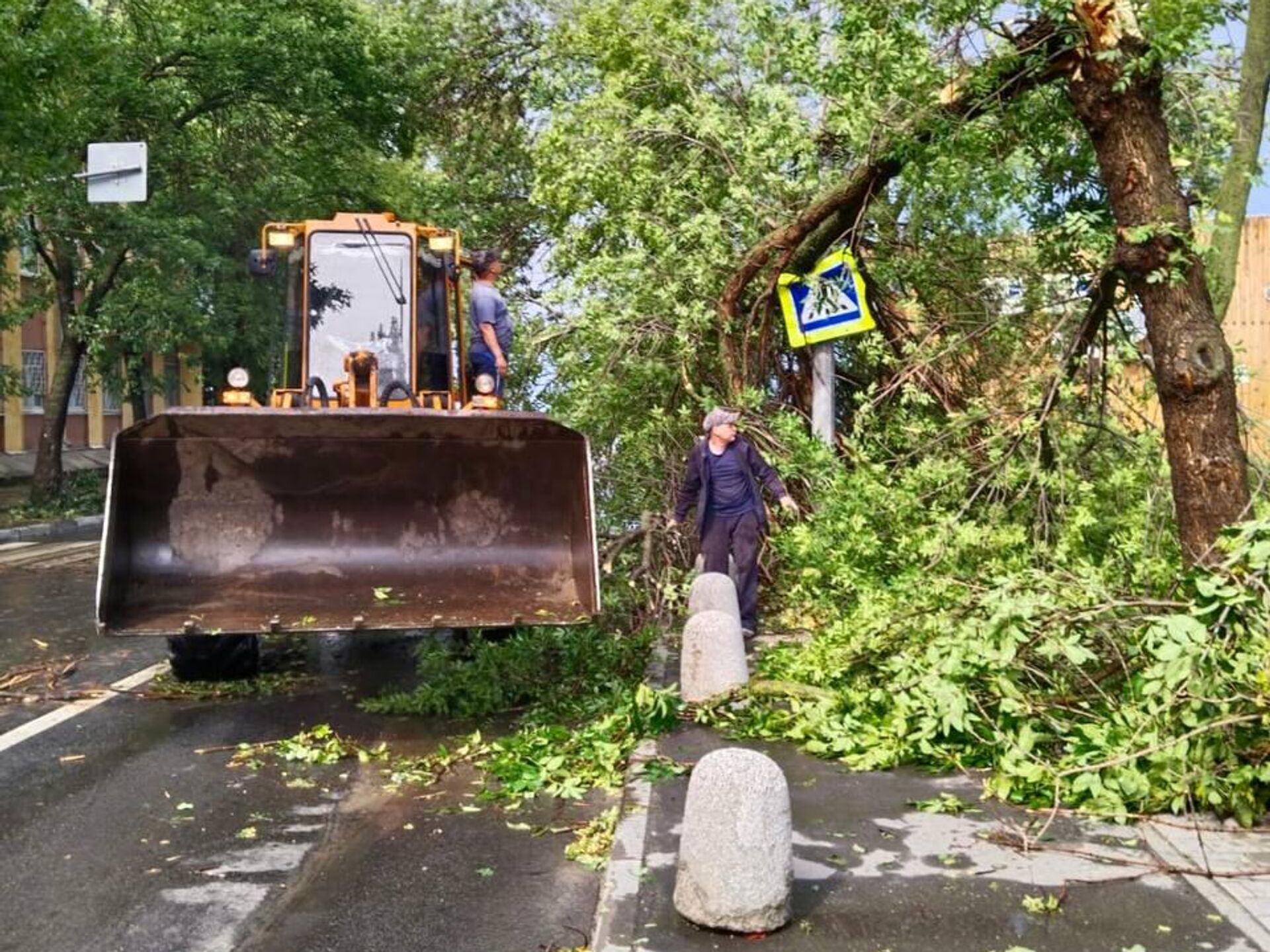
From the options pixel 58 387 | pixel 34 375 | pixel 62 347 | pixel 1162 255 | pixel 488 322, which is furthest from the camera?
pixel 34 375

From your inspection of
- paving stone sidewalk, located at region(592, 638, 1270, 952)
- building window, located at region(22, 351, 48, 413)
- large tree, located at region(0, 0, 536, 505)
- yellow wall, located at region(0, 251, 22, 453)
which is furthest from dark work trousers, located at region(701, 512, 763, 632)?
building window, located at region(22, 351, 48, 413)

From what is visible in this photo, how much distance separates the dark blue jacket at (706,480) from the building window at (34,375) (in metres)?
29.7

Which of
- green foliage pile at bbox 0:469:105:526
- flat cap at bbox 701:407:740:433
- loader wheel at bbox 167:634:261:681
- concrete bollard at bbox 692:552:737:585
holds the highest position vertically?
flat cap at bbox 701:407:740:433

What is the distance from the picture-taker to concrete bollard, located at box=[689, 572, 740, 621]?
29.8ft

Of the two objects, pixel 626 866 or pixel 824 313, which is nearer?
pixel 626 866

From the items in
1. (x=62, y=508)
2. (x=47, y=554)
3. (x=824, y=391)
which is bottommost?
(x=47, y=554)

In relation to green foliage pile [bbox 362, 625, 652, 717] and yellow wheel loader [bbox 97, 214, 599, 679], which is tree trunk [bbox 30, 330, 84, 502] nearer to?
yellow wheel loader [bbox 97, 214, 599, 679]

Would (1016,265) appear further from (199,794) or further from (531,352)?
→ (199,794)

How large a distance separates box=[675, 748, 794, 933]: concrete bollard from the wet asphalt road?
0.50 meters

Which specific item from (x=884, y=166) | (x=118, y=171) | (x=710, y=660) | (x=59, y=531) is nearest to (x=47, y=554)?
(x=118, y=171)

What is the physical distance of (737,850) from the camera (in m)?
4.73

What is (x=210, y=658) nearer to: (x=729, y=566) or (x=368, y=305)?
(x=368, y=305)

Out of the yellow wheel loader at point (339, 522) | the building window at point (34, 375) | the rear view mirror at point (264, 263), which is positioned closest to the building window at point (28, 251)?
the building window at point (34, 375)

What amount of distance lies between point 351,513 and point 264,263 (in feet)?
8.69
